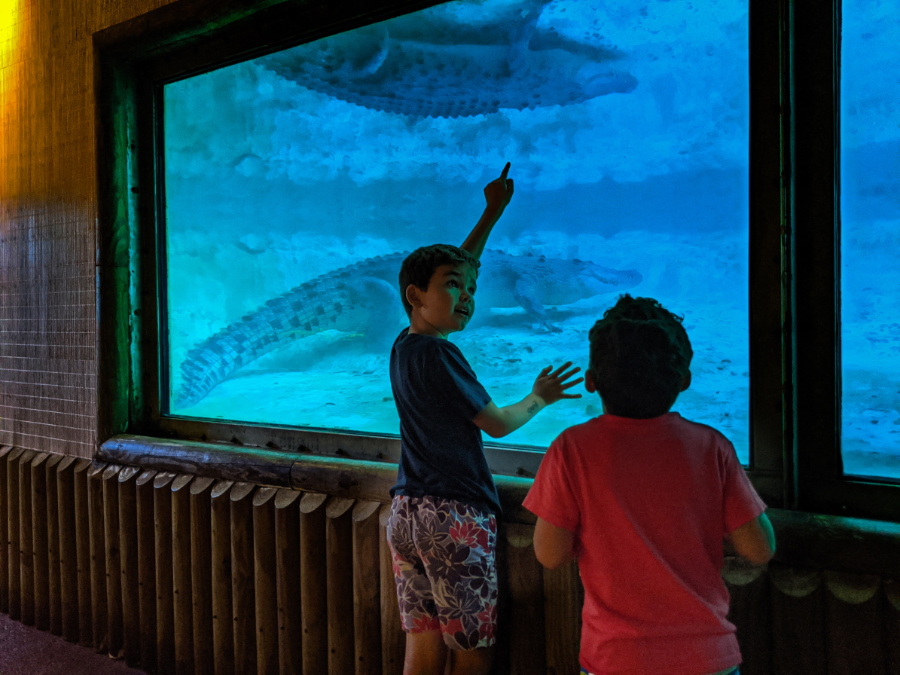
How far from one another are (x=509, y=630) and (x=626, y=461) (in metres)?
0.92

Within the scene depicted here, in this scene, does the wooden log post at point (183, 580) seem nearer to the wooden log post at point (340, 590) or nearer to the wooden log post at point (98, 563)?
the wooden log post at point (98, 563)

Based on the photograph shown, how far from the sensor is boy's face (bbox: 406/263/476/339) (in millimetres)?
1560

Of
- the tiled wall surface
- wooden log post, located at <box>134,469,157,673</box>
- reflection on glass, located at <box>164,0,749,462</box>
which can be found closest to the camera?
reflection on glass, located at <box>164,0,749,462</box>

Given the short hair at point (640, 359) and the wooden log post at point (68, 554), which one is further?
the wooden log post at point (68, 554)

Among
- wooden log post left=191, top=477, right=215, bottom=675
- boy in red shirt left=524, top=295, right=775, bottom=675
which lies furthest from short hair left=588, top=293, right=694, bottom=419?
wooden log post left=191, top=477, right=215, bottom=675

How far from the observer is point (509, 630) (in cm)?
174

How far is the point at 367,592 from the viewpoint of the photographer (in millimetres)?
1960

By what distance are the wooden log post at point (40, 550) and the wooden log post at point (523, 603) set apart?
2280 mm

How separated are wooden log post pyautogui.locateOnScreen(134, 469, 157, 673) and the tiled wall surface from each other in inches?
18.2

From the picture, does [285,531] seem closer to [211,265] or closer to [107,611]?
[107,611]

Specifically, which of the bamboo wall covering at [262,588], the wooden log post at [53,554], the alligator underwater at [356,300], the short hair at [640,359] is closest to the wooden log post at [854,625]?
the bamboo wall covering at [262,588]

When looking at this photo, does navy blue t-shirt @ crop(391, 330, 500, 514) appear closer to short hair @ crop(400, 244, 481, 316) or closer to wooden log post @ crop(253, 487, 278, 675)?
short hair @ crop(400, 244, 481, 316)

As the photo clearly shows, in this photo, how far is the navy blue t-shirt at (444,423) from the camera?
1.50 m

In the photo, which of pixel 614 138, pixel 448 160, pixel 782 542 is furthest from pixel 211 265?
pixel 782 542
